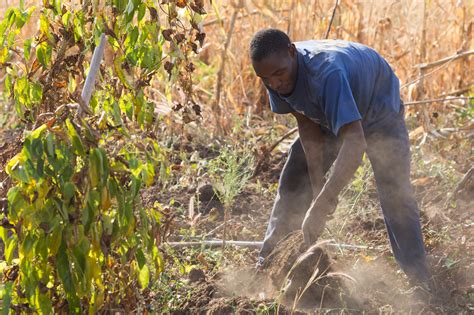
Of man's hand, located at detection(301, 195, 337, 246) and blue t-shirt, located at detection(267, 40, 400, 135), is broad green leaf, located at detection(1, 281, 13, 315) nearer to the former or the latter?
man's hand, located at detection(301, 195, 337, 246)

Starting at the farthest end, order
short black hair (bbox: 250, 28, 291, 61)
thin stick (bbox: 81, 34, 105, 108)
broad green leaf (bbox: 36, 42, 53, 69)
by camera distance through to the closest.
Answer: short black hair (bbox: 250, 28, 291, 61), broad green leaf (bbox: 36, 42, 53, 69), thin stick (bbox: 81, 34, 105, 108)

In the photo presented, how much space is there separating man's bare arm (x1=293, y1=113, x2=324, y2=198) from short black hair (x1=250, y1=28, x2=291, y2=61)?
66 centimetres

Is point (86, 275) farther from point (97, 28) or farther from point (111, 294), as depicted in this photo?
point (97, 28)

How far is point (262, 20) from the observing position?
7.72 metres

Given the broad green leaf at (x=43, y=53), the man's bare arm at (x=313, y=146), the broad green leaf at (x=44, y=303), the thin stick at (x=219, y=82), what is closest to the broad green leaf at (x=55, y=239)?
the broad green leaf at (x=44, y=303)

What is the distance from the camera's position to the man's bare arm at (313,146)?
4.42 meters

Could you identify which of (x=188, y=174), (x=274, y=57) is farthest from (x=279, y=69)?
(x=188, y=174)

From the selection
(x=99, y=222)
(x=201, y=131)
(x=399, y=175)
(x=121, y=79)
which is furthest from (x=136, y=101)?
(x=201, y=131)

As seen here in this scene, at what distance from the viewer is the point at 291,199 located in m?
4.70

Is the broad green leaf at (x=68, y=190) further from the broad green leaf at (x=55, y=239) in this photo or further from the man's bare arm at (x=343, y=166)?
the man's bare arm at (x=343, y=166)

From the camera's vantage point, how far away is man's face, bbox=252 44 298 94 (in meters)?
3.75

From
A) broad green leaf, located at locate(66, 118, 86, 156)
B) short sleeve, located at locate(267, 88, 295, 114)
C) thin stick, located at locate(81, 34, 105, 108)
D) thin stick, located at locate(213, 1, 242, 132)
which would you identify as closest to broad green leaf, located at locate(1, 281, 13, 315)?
broad green leaf, located at locate(66, 118, 86, 156)

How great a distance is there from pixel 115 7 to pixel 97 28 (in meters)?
0.10

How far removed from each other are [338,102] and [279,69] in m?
0.35
